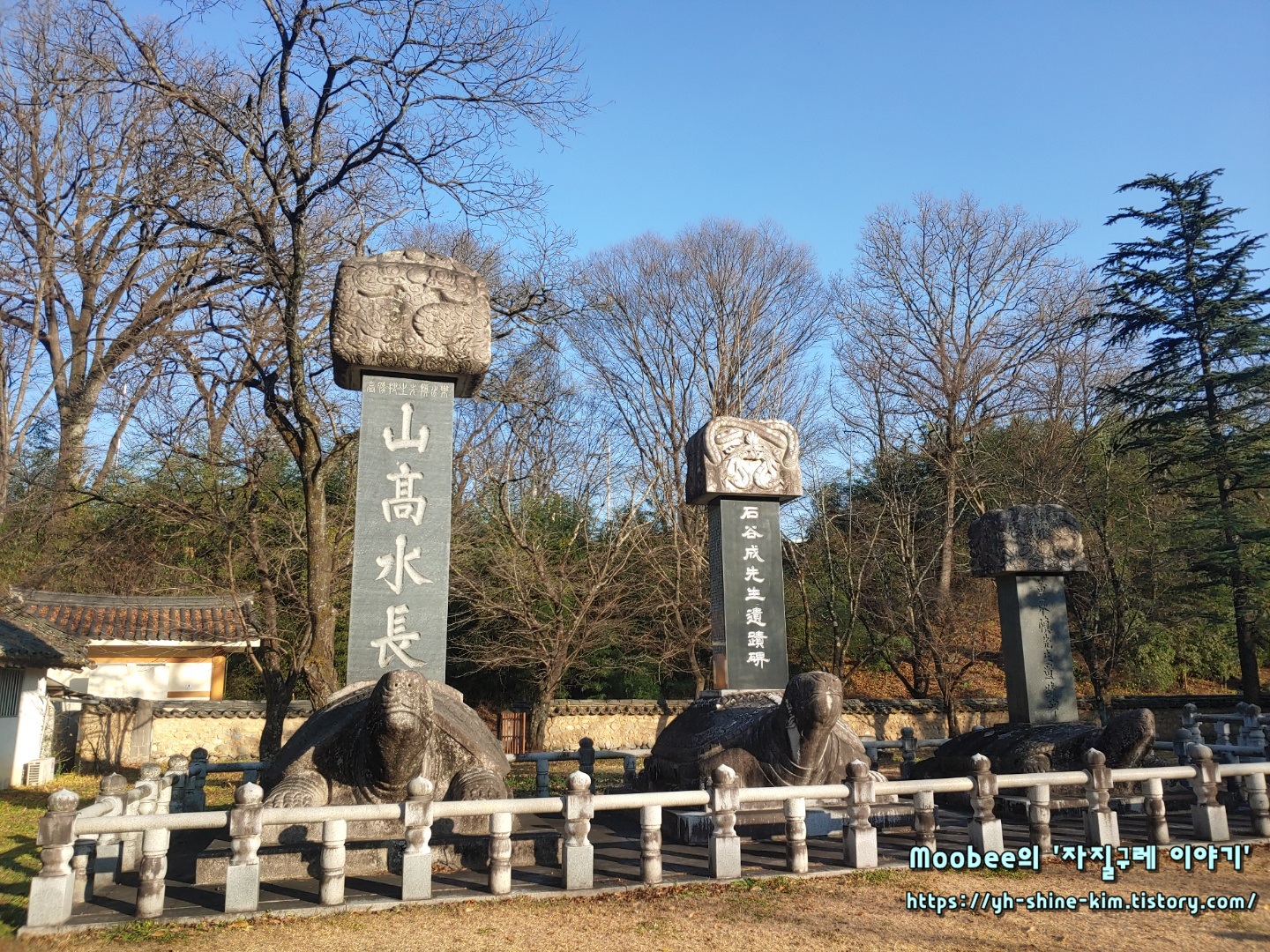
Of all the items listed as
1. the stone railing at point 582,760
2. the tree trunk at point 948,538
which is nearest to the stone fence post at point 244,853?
the stone railing at point 582,760

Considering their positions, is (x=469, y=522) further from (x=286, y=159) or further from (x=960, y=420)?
(x=960, y=420)

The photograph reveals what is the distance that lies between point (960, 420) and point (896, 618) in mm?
4617

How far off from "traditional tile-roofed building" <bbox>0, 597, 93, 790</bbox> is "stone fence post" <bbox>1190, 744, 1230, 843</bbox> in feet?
46.2

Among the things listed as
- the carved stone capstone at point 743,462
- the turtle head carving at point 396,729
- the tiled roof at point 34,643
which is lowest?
the turtle head carving at point 396,729

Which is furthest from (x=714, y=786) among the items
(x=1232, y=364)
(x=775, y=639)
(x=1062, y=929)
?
(x=1232, y=364)

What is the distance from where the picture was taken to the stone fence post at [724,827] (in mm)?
4922

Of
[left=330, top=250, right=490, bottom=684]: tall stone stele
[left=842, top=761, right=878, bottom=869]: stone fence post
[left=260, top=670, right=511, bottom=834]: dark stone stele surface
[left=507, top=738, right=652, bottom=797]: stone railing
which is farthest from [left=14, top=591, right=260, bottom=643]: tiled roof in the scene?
[left=842, top=761, right=878, bottom=869]: stone fence post

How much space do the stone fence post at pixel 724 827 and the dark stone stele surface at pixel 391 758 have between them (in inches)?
53.3

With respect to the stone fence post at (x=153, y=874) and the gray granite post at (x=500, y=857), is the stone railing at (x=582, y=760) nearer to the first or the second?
the gray granite post at (x=500, y=857)

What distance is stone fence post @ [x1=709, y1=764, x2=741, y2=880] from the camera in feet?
16.1

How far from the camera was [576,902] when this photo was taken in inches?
177

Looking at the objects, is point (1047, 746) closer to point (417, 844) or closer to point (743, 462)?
point (743, 462)

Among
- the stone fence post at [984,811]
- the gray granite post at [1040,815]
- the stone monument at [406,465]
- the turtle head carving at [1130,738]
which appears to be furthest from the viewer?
the turtle head carving at [1130,738]

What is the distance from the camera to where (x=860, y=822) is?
17.0ft
